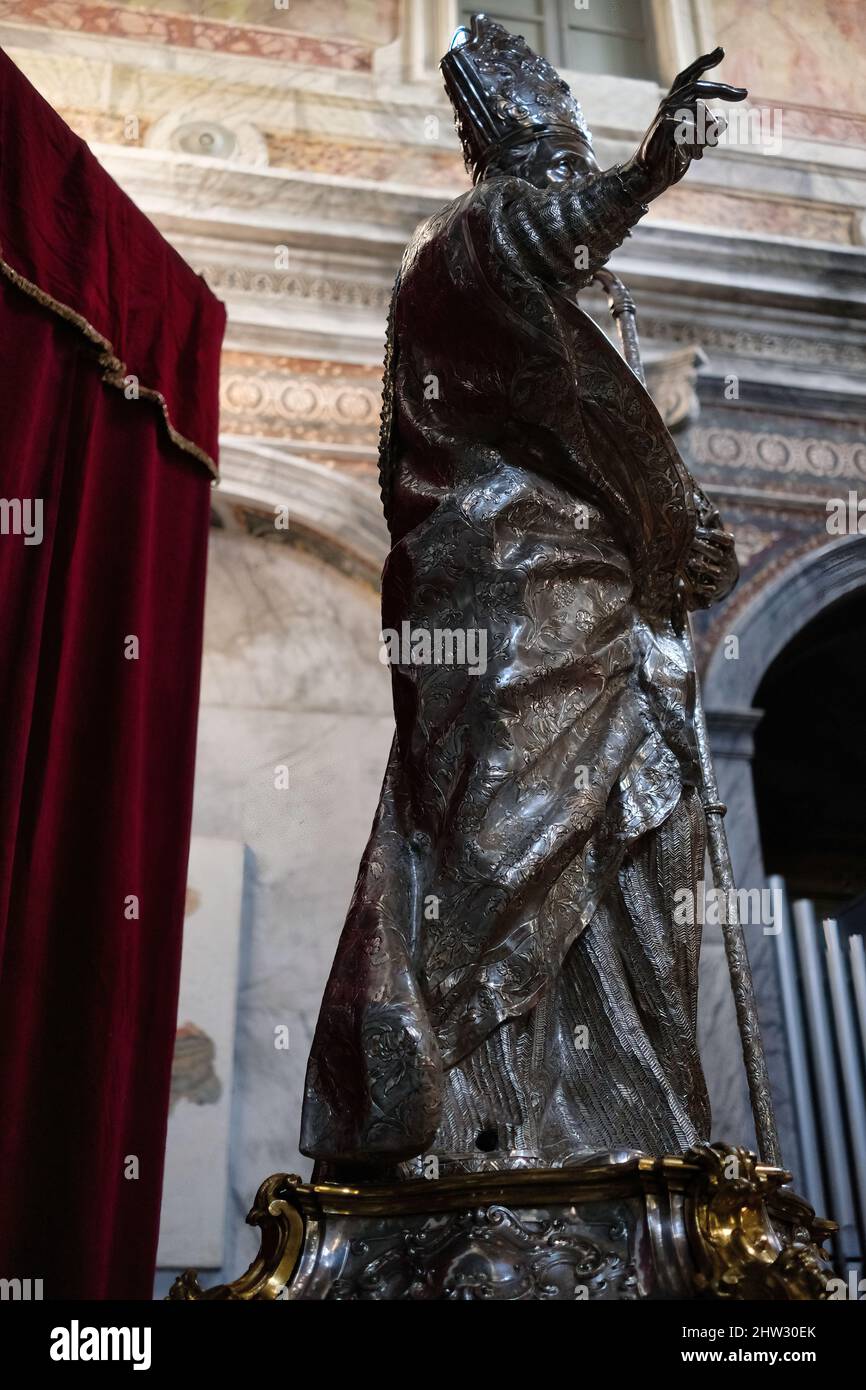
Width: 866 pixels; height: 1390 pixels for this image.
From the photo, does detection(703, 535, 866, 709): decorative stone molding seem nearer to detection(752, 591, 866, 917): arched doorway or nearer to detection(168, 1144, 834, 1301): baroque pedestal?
detection(752, 591, 866, 917): arched doorway

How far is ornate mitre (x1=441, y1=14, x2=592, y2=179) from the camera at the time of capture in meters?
2.61

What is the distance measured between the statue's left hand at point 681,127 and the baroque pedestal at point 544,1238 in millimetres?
1369

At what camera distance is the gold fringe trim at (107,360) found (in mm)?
3996

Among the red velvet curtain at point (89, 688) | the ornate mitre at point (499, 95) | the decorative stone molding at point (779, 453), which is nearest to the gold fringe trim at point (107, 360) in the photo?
the red velvet curtain at point (89, 688)

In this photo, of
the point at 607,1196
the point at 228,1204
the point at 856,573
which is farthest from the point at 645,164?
the point at 856,573

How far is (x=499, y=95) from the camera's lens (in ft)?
8.66

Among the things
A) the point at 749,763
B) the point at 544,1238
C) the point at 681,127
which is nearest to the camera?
the point at 544,1238

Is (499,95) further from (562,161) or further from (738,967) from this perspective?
(738,967)

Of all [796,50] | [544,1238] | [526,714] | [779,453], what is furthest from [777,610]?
[544,1238]

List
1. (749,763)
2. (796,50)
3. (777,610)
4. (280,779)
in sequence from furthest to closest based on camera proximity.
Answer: (796,50) < (777,610) < (749,763) < (280,779)

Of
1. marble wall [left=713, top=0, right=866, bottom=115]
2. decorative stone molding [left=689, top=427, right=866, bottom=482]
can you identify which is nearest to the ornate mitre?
decorative stone molding [left=689, top=427, right=866, bottom=482]

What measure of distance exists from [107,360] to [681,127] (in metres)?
2.50

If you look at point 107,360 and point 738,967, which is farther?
point 107,360

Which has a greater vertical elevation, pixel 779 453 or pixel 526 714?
pixel 779 453
